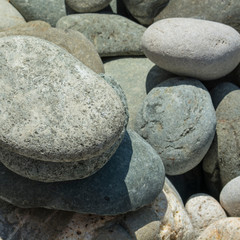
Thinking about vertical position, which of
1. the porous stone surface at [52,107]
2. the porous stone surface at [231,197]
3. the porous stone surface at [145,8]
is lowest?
the porous stone surface at [231,197]

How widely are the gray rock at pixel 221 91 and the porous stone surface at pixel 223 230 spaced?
3.23ft

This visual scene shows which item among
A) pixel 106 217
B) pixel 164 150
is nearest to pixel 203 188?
pixel 164 150

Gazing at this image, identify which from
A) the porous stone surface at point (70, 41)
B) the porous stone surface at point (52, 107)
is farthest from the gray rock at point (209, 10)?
the porous stone surface at point (52, 107)

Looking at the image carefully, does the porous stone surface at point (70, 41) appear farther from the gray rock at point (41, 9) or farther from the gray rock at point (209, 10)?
the gray rock at point (209, 10)

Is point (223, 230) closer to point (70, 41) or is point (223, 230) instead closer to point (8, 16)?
point (70, 41)

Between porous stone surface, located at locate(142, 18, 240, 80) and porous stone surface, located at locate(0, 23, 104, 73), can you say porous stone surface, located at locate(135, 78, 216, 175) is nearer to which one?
porous stone surface, located at locate(142, 18, 240, 80)

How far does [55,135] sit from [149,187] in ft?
2.63

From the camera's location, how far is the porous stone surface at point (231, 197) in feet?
10.9

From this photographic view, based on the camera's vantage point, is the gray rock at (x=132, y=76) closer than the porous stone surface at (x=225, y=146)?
No

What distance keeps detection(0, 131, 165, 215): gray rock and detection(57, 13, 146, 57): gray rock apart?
153 centimetres

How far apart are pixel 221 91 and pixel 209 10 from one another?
2.33 feet

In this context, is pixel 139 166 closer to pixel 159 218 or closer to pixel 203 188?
pixel 159 218

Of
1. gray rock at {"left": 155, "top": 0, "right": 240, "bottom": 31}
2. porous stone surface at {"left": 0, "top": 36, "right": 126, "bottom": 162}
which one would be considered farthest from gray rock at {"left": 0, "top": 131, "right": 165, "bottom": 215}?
gray rock at {"left": 155, "top": 0, "right": 240, "bottom": 31}

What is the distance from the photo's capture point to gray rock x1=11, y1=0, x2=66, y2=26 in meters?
4.17
